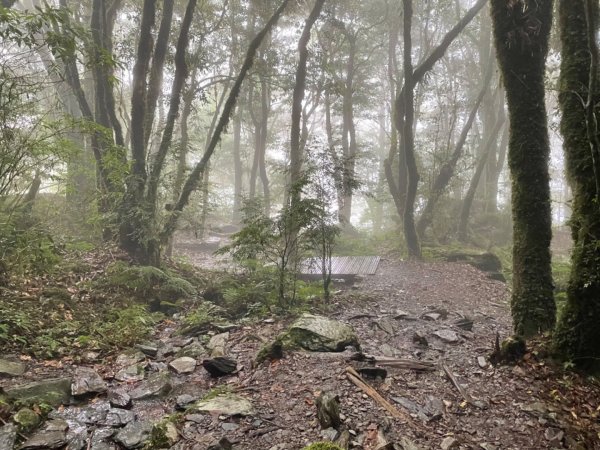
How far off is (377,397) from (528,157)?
379 centimetres

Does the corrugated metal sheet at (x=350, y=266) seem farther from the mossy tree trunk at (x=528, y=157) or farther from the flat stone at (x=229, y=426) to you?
the flat stone at (x=229, y=426)

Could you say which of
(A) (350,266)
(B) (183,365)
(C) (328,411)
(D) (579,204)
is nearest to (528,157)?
(D) (579,204)

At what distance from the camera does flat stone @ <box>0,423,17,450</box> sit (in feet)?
11.0

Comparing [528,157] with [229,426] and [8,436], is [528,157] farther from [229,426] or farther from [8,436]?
[8,436]

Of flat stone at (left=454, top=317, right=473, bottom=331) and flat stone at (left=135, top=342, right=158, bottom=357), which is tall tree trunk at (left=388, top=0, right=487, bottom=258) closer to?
flat stone at (left=454, top=317, right=473, bottom=331)

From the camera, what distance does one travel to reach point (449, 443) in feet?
12.0

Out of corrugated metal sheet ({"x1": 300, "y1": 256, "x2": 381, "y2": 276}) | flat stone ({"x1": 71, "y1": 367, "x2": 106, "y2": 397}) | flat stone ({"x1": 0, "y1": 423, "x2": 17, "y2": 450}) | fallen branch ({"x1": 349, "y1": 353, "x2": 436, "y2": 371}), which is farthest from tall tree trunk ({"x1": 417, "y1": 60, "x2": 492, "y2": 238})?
flat stone ({"x1": 0, "y1": 423, "x2": 17, "y2": 450})

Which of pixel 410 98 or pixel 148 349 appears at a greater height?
pixel 410 98

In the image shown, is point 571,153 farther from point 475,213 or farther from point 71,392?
point 475,213

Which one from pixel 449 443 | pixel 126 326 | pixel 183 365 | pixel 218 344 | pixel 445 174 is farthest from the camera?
pixel 445 174

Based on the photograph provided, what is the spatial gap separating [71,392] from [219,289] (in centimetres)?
465

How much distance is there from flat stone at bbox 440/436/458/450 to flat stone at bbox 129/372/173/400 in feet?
10.1

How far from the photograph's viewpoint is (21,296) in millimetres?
6141

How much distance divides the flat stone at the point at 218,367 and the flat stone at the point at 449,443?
2.68m
